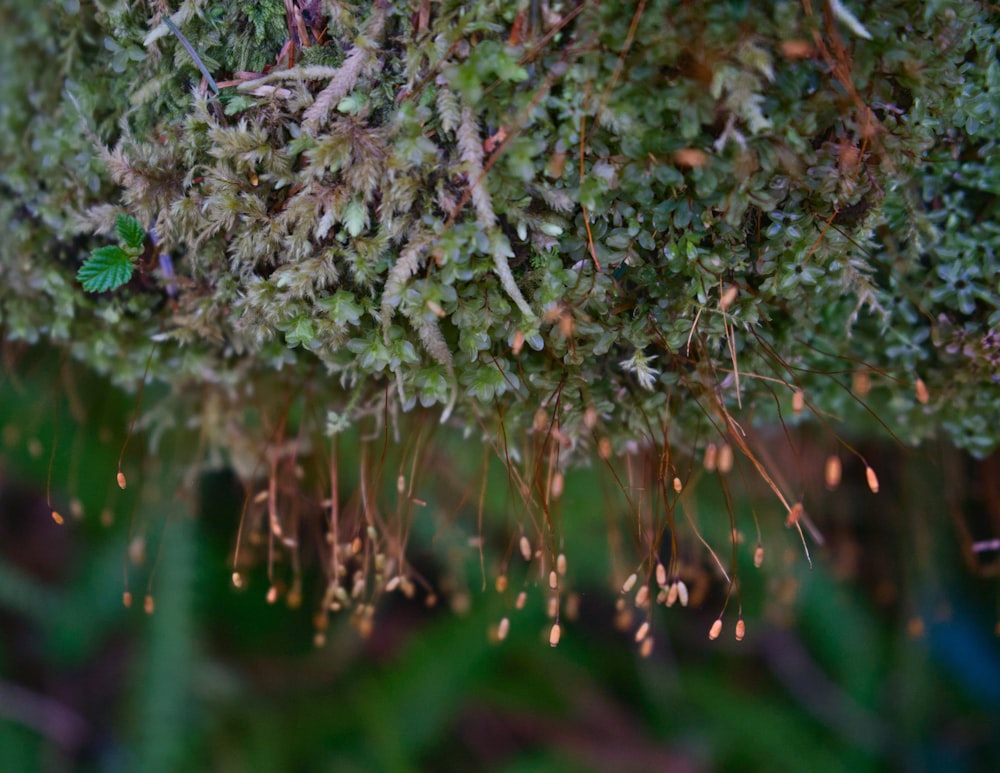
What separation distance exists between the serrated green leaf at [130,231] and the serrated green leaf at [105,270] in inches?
0.7

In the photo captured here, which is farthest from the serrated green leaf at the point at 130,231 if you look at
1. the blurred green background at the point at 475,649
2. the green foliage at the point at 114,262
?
the blurred green background at the point at 475,649

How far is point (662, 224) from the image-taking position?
791 mm

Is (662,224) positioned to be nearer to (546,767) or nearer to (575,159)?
(575,159)

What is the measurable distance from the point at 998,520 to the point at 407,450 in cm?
132

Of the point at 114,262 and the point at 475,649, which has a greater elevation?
the point at 114,262

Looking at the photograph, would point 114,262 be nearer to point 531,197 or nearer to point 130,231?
point 130,231

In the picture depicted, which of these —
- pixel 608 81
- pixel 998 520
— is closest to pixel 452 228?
pixel 608 81

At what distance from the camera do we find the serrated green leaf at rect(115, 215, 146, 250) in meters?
0.88

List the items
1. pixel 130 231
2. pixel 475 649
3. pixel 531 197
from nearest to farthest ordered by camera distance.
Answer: pixel 531 197 → pixel 130 231 → pixel 475 649

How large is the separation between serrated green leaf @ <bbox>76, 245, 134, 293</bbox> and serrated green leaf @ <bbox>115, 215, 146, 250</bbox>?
0.06 ft

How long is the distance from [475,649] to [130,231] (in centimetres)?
127

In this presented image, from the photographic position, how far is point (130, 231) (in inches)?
35.0

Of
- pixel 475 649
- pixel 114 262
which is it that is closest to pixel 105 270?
pixel 114 262

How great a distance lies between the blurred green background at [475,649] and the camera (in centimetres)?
161
